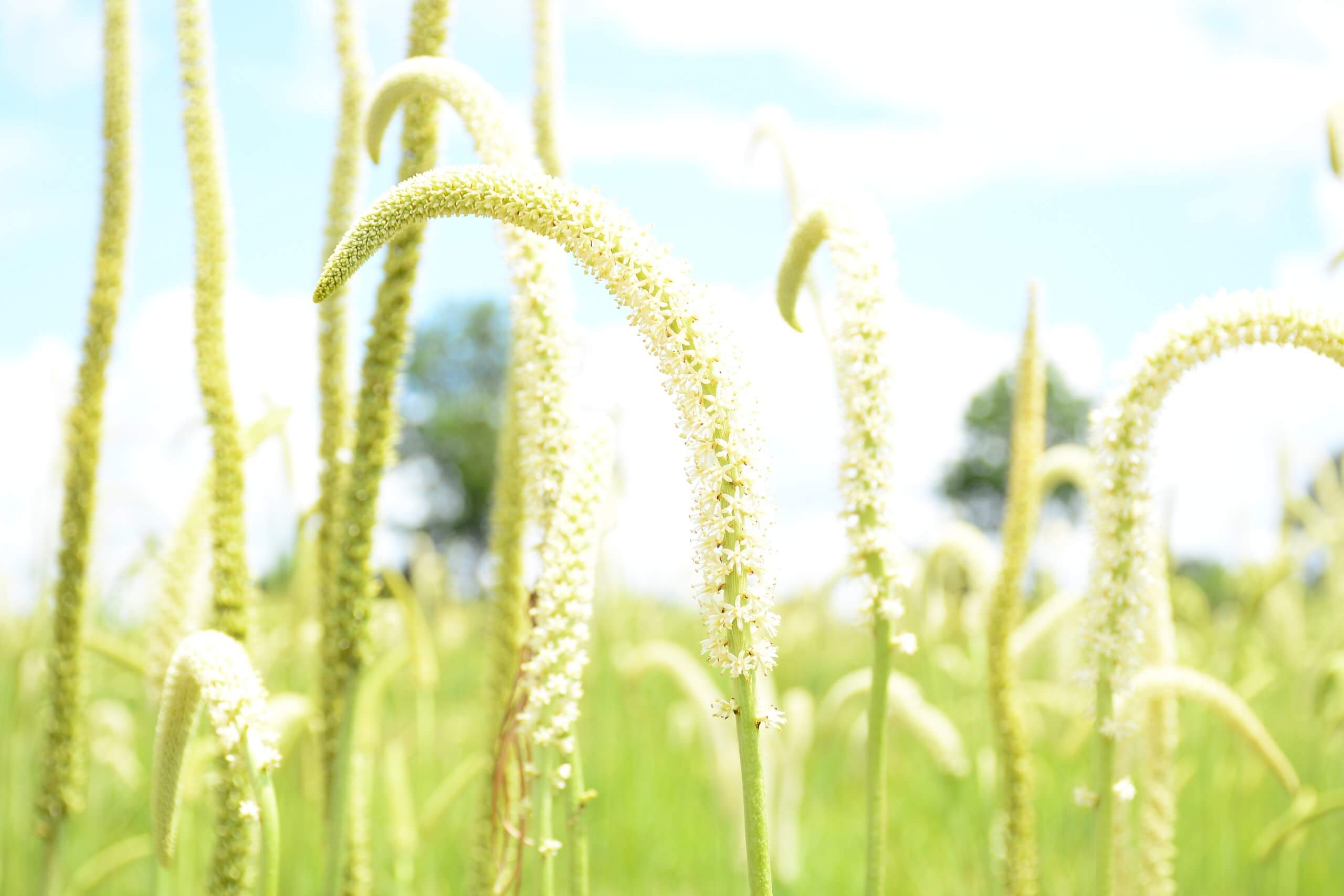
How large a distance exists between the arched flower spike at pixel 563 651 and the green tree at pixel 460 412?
1740 inches

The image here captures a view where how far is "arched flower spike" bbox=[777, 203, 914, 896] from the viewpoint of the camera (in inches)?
55.9

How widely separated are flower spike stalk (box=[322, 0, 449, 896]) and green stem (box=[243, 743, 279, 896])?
0.80 feet

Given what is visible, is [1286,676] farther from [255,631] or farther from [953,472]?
[953,472]

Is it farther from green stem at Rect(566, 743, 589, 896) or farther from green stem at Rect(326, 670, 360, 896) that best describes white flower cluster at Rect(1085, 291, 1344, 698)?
green stem at Rect(326, 670, 360, 896)

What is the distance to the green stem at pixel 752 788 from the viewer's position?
1046 mm

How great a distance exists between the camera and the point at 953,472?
178 feet

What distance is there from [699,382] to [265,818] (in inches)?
28.0

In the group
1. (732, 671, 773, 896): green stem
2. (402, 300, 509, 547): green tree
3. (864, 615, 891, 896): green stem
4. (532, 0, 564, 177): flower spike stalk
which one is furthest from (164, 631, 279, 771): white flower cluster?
(402, 300, 509, 547): green tree

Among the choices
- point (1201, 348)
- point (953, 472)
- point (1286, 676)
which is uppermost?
point (953, 472)

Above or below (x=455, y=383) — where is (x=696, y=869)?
below

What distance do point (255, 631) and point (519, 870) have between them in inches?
27.1

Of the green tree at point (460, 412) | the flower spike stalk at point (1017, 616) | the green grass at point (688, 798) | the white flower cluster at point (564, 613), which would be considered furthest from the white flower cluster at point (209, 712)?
the green tree at point (460, 412)

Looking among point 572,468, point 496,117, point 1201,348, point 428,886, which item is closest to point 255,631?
point 572,468

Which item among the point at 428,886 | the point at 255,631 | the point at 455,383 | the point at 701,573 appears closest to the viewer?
the point at 701,573
